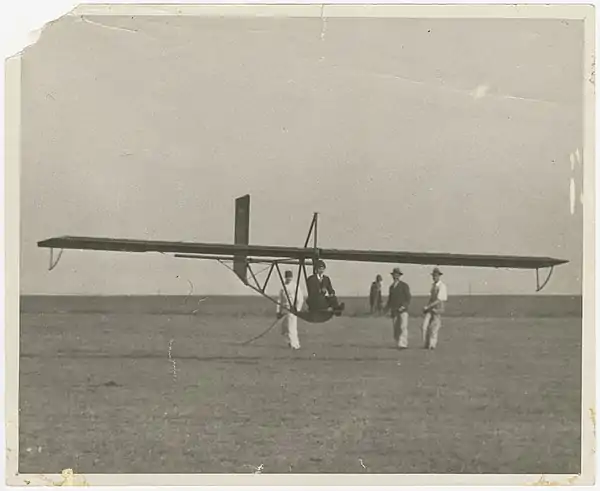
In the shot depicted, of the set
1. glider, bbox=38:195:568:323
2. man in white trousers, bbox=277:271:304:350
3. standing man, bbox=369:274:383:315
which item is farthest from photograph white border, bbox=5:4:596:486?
standing man, bbox=369:274:383:315

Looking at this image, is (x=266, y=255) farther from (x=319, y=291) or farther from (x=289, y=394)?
(x=289, y=394)

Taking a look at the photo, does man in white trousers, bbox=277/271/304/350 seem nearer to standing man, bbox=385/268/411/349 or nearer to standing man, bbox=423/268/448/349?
standing man, bbox=385/268/411/349

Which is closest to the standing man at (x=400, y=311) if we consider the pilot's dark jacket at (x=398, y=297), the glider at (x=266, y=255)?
the pilot's dark jacket at (x=398, y=297)

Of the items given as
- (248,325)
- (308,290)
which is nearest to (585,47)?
(308,290)

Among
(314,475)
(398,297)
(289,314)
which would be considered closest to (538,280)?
(398,297)

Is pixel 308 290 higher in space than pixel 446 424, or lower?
higher

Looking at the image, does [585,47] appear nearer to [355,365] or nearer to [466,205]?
[466,205]
